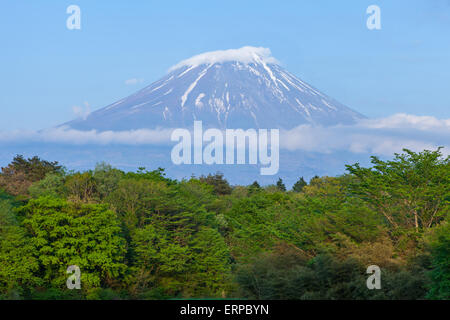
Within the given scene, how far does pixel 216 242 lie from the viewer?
58.2 metres

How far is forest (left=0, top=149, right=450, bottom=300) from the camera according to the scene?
3884cm

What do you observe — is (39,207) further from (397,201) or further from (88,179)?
(397,201)

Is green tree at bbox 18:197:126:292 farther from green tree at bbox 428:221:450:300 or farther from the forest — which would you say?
green tree at bbox 428:221:450:300

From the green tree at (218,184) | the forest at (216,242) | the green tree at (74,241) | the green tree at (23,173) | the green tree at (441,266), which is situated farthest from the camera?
the green tree at (218,184)

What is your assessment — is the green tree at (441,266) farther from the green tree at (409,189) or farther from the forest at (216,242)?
the green tree at (409,189)

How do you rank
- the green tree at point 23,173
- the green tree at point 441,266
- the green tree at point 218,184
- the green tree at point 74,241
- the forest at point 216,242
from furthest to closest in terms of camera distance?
1. the green tree at point 218,184
2. the green tree at point 23,173
3. the green tree at point 74,241
4. the forest at point 216,242
5. the green tree at point 441,266

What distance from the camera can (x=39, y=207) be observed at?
48.2 metres

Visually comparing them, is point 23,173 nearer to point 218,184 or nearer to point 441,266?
point 218,184

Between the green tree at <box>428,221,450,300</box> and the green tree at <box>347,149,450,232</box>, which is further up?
the green tree at <box>347,149,450,232</box>

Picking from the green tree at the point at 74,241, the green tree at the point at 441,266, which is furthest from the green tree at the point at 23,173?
the green tree at the point at 441,266

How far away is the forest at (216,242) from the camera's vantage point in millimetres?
38844

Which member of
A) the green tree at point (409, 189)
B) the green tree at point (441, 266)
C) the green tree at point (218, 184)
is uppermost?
the green tree at point (218, 184)

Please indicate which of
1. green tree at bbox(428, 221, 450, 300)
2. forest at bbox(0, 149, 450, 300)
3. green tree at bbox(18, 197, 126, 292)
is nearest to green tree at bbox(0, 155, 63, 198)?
forest at bbox(0, 149, 450, 300)

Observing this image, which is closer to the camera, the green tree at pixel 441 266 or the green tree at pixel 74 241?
the green tree at pixel 441 266
